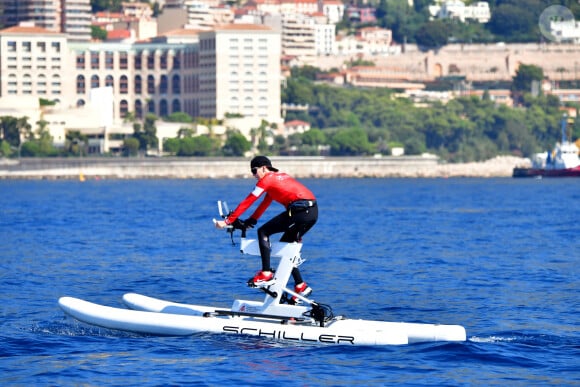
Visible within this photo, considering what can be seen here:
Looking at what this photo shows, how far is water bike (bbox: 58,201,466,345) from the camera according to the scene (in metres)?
28.8

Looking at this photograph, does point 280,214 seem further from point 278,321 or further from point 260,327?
point 260,327

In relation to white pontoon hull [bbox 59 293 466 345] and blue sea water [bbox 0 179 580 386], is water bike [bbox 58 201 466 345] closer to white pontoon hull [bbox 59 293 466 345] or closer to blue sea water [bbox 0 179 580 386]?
white pontoon hull [bbox 59 293 466 345]

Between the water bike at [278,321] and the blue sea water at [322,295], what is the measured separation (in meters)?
0.21

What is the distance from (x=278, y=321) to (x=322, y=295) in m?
8.41

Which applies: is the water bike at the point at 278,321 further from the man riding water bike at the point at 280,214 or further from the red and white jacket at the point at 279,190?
the red and white jacket at the point at 279,190

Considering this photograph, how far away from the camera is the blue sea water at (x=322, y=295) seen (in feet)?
88.7

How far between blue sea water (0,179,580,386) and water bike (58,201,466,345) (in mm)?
208

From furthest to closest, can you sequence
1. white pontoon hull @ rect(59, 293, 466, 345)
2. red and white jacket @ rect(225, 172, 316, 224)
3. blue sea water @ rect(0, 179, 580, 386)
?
red and white jacket @ rect(225, 172, 316, 224) < white pontoon hull @ rect(59, 293, 466, 345) < blue sea water @ rect(0, 179, 580, 386)

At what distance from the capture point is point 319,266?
153 feet

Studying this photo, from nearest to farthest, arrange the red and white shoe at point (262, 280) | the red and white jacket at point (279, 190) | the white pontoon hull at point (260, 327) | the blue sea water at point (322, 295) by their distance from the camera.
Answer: the blue sea water at point (322, 295), the white pontoon hull at point (260, 327), the red and white jacket at point (279, 190), the red and white shoe at point (262, 280)

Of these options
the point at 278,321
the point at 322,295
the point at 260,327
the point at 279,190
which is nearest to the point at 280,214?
the point at 279,190

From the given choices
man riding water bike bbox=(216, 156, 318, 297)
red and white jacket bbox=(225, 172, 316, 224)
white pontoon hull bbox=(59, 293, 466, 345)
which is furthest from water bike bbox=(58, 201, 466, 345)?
red and white jacket bbox=(225, 172, 316, 224)

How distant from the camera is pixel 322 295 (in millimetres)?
37781

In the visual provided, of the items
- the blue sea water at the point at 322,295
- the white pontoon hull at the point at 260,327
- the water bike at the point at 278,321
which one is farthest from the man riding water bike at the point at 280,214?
the blue sea water at the point at 322,295
